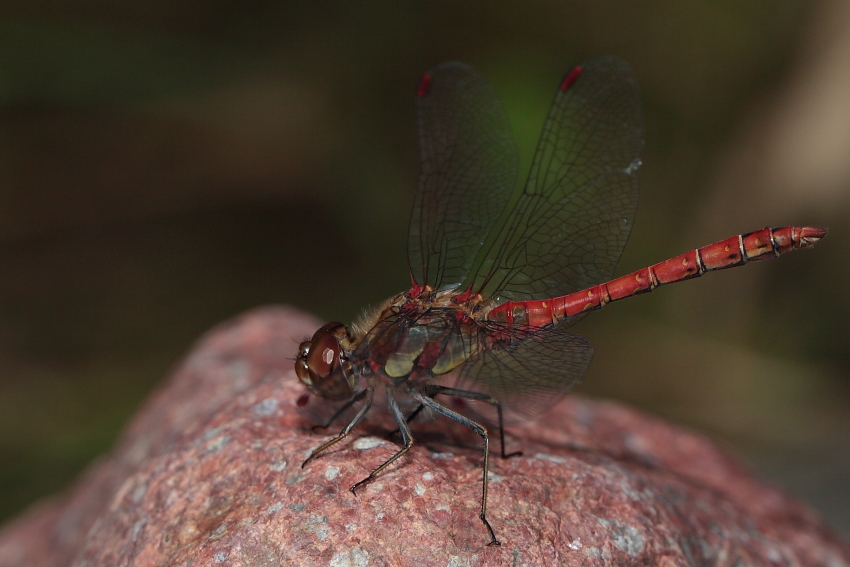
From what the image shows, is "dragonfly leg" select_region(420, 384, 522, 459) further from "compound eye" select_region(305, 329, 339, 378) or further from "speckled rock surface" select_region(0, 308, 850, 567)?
"compound eye" select_region(305, 329, 339, 378)

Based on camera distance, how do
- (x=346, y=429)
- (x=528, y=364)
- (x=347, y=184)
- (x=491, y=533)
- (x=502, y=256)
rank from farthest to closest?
(x=347, y=184), (x=502, y=256), (x=528, y=364), (x=346, y=429), (x=491, y=533)

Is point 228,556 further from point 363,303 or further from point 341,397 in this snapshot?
point 363,303

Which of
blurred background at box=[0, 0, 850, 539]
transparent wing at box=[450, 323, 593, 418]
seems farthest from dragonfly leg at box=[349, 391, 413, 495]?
blurred background at box=[0, 0, 850, 539]

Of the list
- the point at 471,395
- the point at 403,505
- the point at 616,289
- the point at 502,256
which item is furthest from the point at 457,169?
the point at 403,505

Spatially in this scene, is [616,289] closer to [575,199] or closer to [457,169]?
[575,199]

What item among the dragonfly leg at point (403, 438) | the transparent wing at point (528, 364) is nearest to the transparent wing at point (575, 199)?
the transparent wing at point (528, 364)

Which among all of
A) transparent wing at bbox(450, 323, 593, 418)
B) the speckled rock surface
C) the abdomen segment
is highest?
the abdomen segment
